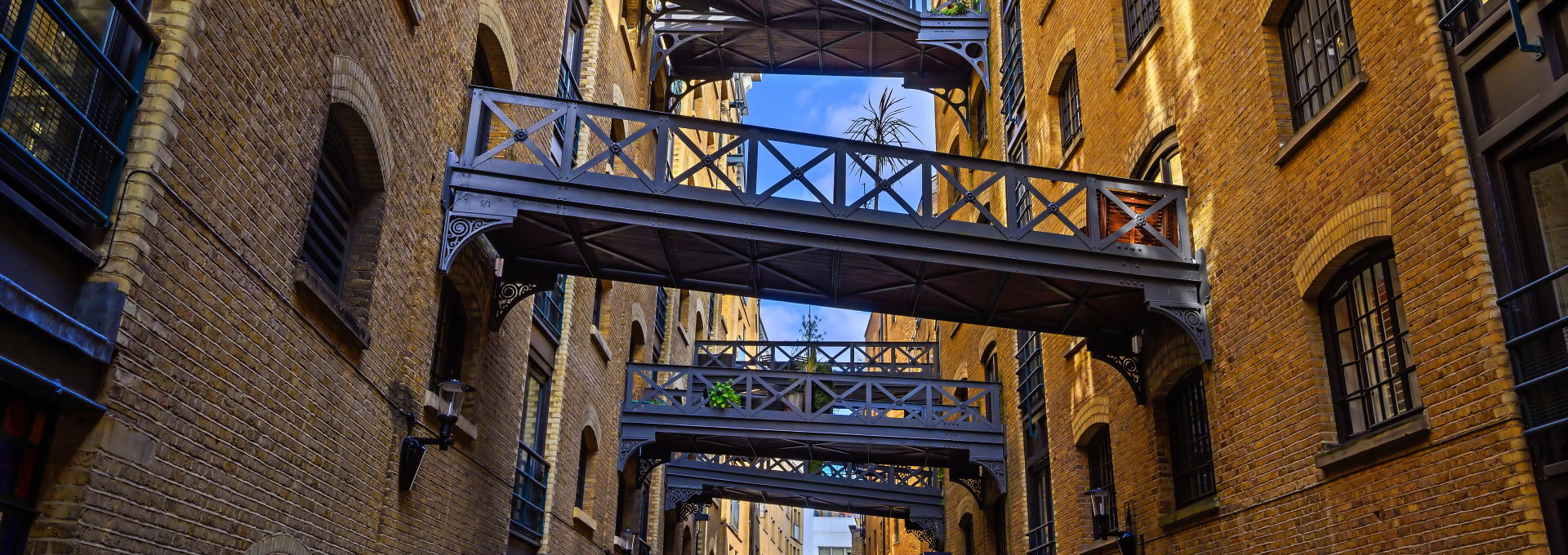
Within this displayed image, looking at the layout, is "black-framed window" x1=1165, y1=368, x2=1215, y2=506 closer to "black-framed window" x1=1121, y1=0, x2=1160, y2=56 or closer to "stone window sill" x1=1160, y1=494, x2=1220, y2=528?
"stone window sill" x1=1160, y1=494, x2=1220, y2=528

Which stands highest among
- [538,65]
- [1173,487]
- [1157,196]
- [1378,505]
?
[538,65]

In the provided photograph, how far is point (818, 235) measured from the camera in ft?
32.6

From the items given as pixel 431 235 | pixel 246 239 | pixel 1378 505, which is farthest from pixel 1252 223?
pixel 246 239

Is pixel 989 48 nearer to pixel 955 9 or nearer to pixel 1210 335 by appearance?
pixel 955 9

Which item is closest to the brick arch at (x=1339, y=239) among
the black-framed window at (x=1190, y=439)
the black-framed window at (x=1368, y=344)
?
the black-framed window at (x=1368, y=344)

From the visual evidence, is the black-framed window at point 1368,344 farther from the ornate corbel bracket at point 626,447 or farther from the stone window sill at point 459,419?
the ornate corbel bracket at point 626,447

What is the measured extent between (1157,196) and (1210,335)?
159cm

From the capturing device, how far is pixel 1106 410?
1249cm

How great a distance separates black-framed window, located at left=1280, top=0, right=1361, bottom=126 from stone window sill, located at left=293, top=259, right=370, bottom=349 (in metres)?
7.30

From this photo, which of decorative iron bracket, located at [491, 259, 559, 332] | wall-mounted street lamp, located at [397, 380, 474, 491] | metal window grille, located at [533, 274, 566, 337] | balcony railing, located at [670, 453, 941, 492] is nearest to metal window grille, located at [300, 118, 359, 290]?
wall-mounted street lamp, located at [397, 380, 474, 491]

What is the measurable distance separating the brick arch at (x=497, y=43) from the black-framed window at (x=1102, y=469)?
7927 millimetres

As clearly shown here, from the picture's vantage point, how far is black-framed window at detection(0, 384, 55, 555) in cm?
447

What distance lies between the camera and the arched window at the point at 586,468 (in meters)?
15.5

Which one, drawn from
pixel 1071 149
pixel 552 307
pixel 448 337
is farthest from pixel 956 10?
pixel 448 337
